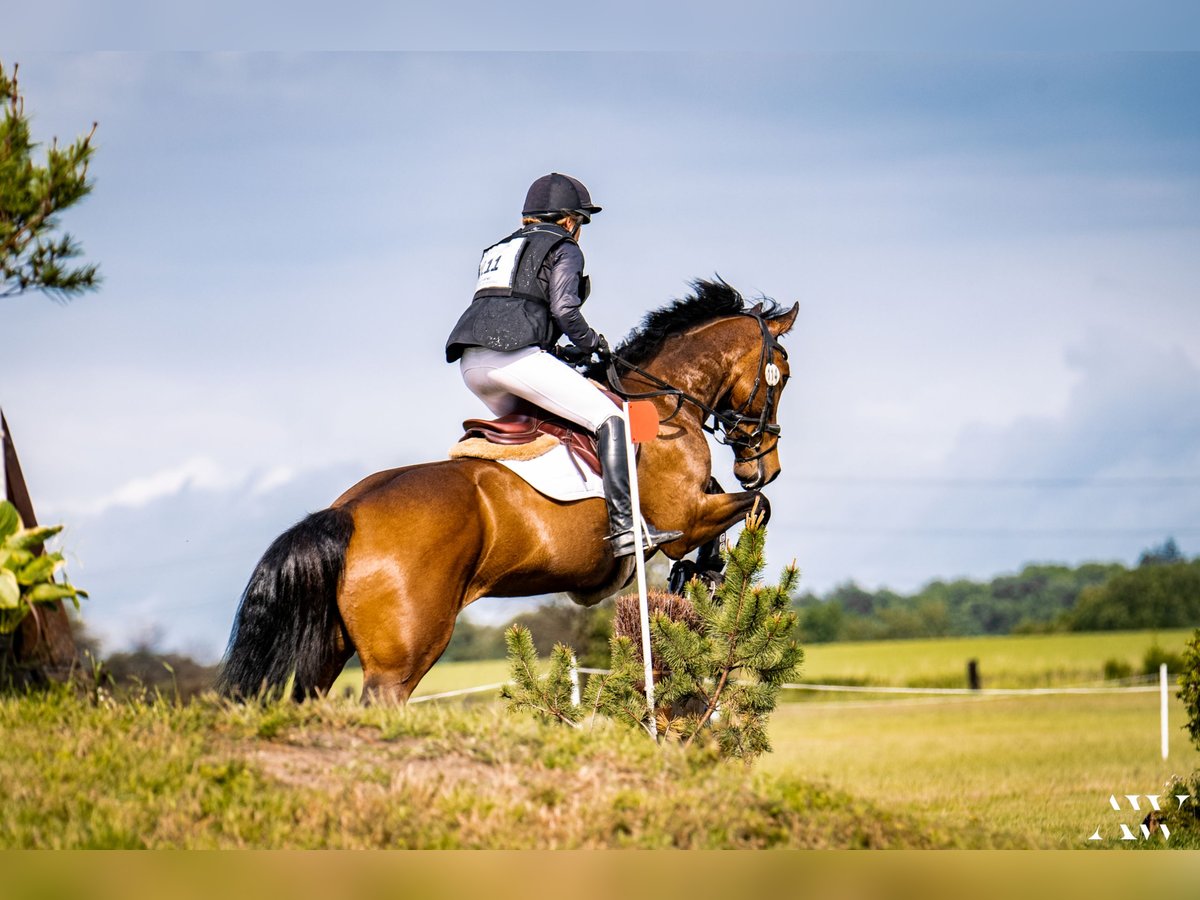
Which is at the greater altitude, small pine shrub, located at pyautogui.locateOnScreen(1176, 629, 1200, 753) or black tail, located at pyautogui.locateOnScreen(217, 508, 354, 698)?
black tail, located at pyautogui.locateOnScreen(217, 508, 354, 698)

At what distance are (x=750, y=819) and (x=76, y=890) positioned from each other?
7.10 feet

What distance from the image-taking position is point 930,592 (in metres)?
59.3

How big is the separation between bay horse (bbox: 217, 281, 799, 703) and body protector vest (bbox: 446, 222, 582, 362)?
61 cm

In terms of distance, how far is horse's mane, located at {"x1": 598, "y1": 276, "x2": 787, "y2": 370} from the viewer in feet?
22.9

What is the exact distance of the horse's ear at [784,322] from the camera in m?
7.12

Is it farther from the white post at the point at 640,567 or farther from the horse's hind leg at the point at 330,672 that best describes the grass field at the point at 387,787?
the white post at the point at 640,567

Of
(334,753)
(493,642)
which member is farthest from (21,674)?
(493,642)

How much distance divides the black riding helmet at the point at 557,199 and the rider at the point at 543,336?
1 cm

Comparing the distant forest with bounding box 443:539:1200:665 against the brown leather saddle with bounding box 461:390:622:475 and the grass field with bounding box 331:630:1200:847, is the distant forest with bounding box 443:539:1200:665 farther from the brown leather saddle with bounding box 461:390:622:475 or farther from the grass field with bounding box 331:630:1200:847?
the brown leather saddle with bounding box 461:390:622:475

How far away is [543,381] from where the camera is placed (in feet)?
19.7

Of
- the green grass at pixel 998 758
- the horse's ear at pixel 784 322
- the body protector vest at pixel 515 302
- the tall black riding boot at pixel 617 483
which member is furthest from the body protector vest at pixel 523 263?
the green grass at pixel 998 758

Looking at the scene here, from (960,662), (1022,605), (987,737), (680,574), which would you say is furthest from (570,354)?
(1022,605)

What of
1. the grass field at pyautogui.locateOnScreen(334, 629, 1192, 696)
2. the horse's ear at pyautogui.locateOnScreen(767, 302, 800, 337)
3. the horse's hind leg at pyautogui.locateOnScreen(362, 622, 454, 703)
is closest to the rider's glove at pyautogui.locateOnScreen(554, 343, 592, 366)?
the horse's ear at pyautogui.locateOnScreen(767, 302, 800, 337)

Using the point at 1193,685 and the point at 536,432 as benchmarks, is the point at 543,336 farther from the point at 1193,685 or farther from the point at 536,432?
the point at 1193,685
